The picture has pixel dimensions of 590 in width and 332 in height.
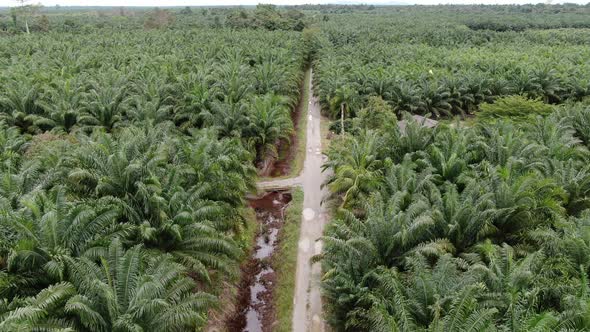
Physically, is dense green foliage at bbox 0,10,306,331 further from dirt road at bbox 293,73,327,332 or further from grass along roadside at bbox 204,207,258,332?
dirt road at bbox 293,73,327,332

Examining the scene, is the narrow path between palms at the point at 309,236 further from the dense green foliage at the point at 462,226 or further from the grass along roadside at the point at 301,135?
the dense green foliage at the point at 462,226

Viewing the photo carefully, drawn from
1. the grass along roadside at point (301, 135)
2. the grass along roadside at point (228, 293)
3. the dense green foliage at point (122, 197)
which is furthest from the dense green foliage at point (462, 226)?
the dense green foliage at point (122, 197)

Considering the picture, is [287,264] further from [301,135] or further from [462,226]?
[301,135]

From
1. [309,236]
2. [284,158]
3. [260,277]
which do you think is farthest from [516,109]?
[260,277]

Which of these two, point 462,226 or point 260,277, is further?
point 260,277

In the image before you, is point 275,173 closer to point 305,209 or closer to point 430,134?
point 305,209

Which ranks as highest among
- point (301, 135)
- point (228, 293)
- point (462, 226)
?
point (462, 226)

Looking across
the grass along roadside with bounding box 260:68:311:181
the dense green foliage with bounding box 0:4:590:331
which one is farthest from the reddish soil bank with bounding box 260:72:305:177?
the dense green foliage with bounding box 0:4:590:331

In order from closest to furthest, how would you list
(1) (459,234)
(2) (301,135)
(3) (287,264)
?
(1) (459,234) < (3) (287,264) < (2) (301,135)
